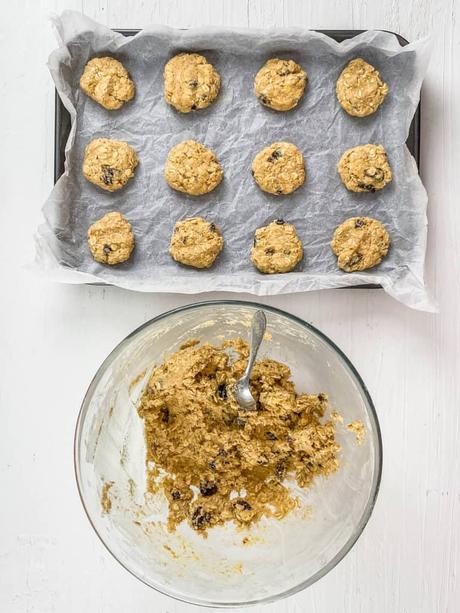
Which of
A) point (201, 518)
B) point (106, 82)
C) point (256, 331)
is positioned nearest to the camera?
point (256, 331)

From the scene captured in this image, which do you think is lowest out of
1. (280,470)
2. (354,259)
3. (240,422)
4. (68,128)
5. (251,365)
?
(280,470)

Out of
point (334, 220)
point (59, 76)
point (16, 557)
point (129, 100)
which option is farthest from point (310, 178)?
point (16, 557)

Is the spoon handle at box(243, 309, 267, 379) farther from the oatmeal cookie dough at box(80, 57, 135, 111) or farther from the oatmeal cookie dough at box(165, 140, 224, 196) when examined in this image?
the oatmeal cookie dough at box(80, 57, 135, 111)

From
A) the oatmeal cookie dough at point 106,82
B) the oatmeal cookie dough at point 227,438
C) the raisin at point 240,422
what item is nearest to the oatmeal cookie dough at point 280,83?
the oatmeal cookie dough at point 106,82

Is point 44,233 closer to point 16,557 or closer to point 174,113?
point 174,113

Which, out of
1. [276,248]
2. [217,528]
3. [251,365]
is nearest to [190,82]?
[276,248]

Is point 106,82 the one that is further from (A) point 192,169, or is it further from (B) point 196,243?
(B) point 196,243

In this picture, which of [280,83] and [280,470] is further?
[280,83]

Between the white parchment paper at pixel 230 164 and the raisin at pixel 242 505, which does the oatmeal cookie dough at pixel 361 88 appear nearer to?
the white parchment paper at pixel 230 164

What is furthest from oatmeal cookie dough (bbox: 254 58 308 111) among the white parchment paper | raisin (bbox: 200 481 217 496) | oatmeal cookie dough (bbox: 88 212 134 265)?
raisin (bbox: 200 481 217 496)
